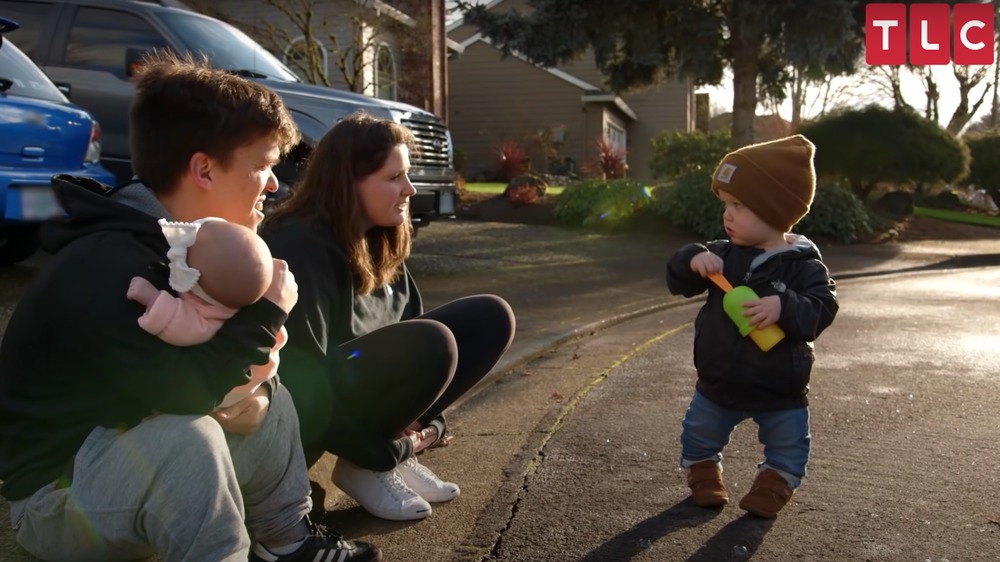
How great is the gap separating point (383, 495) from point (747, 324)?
1.33m

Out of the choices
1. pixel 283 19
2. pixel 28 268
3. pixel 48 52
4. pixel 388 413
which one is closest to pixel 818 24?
pixel 283 19

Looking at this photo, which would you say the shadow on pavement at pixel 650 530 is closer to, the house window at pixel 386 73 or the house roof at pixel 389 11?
the house roof at pixel 389 11

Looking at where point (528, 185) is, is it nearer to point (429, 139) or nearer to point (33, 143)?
point (429, 139)

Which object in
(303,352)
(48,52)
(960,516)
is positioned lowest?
(960,516)

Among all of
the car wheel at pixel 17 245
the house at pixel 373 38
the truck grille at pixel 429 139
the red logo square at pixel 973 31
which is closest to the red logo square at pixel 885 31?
the red logo square at pixel 973 31

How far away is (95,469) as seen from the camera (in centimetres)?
214

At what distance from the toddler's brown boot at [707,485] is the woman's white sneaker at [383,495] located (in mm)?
925

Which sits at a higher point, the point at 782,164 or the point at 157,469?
the point at 782,164

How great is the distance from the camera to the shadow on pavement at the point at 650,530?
3.04 meters

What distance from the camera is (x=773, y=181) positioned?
A: 343 cm

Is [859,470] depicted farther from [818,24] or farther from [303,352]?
[818,24]

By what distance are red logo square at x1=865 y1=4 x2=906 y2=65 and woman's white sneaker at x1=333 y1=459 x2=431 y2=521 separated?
621 inches

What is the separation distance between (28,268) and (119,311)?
6.23 meters

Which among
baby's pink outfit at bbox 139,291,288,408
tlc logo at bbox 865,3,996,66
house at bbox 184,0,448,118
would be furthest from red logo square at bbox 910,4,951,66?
baby's pink outfit at bbox 139,291,288,408
